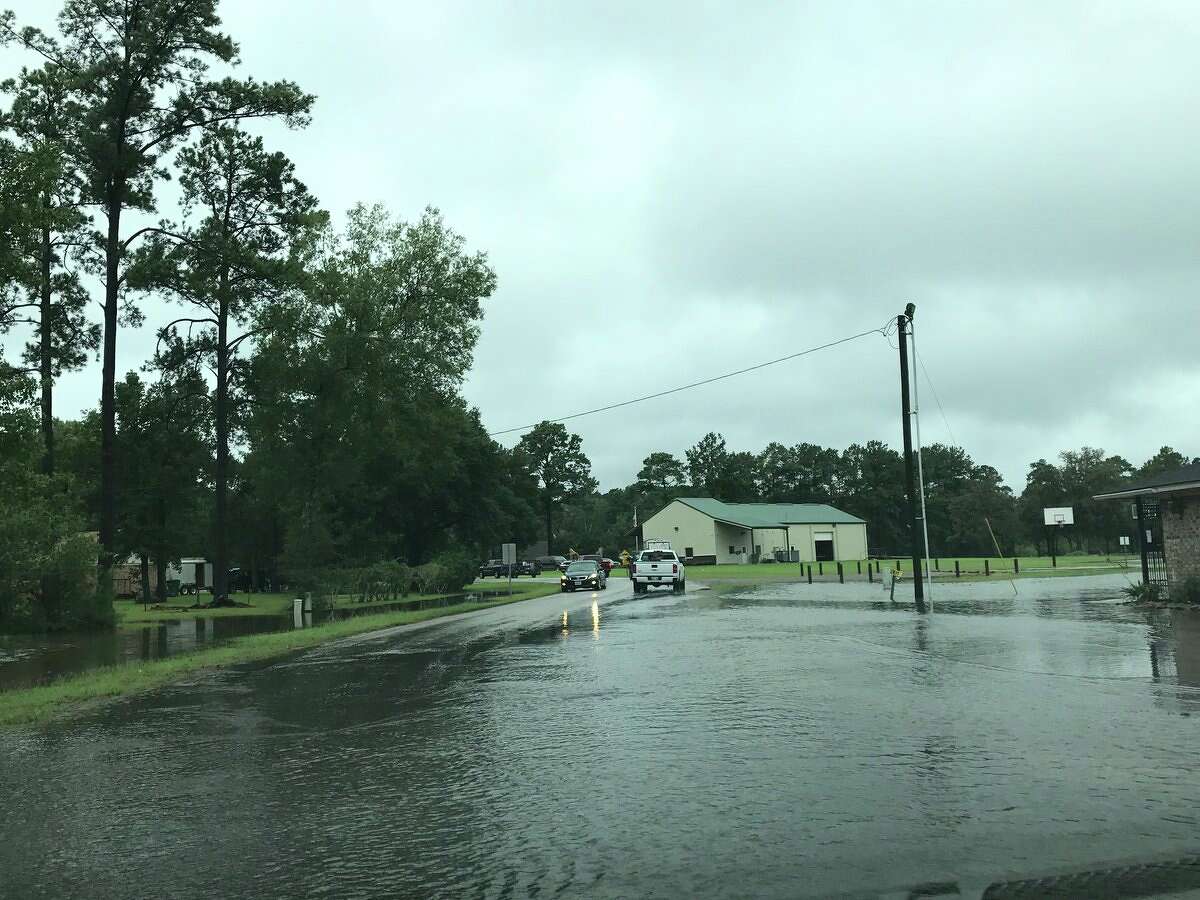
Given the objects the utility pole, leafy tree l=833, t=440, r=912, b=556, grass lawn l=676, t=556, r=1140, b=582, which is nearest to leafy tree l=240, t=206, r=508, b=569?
grass lawn l=676, t=556, r=1140, b=582

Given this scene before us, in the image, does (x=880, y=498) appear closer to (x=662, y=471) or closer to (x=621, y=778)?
(x=662, y=471)

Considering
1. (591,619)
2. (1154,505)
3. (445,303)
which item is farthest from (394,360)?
(1154,505)

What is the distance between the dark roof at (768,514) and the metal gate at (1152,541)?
67.3 metres

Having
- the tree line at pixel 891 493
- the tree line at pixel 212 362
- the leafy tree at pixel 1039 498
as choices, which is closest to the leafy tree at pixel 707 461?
the tree line at pixel 891 493

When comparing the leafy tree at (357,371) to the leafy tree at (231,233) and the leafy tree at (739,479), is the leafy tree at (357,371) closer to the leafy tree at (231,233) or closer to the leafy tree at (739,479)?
the leafy tree at (231,233)

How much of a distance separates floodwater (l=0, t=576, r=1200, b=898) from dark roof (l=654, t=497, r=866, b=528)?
3382 inches

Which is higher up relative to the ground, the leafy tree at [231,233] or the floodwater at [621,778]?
the leafy tree at [231,233]

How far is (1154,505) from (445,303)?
3470 cm

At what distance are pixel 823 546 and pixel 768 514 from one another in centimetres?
668

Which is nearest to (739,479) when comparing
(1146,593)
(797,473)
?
(797,473)

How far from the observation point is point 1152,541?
3247 cm

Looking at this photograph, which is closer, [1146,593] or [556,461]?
[1146,593]

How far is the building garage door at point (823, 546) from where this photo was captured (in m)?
105

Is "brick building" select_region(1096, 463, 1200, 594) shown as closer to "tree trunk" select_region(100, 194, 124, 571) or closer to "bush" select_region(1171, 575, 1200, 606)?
"bush" select_region(1171, 575, 1200, 606)
